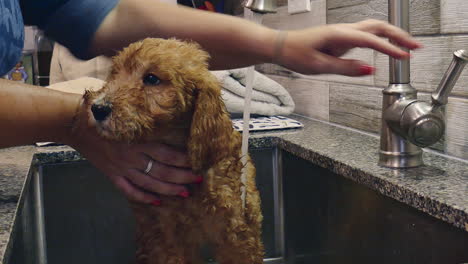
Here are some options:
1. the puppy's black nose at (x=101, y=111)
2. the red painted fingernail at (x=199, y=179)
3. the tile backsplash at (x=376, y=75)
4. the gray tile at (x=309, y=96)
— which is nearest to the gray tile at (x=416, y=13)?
the tile backsplash at (x=376, y=75)

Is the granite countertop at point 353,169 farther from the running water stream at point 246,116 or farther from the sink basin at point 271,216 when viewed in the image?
the running water stream at point 246,116

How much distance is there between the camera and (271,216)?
1251 millimetres

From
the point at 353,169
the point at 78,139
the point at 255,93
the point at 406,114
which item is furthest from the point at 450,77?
A: the point at 255,93

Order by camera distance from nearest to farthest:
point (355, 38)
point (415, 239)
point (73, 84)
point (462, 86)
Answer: point (355, 38), point (415, 239), point (462, 86), point (73, 84)

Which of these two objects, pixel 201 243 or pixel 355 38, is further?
pixel 201 243

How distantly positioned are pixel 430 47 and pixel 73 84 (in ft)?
2.52

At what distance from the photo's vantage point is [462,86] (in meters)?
0.91

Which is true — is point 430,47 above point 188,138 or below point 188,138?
above

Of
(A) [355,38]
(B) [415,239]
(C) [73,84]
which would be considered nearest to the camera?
(A) [355,38]

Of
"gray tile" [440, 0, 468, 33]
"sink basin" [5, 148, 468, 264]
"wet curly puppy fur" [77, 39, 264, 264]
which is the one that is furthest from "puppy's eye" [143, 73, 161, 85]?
"gray tile" [440, 0, 468, 33]

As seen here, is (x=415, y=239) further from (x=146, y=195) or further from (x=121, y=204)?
(x=121, y=204)

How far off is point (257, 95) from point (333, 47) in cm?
81

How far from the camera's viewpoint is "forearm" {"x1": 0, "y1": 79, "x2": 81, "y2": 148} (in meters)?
0.66

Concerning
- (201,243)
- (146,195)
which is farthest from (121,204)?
(146,195)
